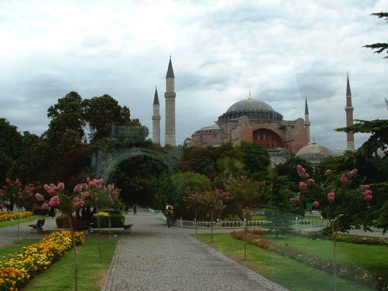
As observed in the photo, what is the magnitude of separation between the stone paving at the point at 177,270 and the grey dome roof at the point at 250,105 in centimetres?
8535

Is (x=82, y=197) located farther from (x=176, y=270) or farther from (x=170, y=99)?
(x=170, y=99)

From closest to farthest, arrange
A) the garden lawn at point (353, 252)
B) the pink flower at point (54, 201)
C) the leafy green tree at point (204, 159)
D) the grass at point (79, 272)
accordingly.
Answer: the pink flower at point (54, 201) < the grass at point (79, 272) < the garden lawn at point (353, 252) < the leafy green tree at point (204, 159)

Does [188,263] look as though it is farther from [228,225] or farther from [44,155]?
[228,225]

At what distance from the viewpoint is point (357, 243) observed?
2047 cm

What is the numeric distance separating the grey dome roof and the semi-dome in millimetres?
17672

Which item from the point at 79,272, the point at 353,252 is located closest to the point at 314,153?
the point at 353,252

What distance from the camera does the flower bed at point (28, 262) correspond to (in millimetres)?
9773

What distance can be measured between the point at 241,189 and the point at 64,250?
6.59 metres

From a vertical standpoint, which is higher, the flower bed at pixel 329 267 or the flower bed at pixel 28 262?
the flower bed at pixel 28 262

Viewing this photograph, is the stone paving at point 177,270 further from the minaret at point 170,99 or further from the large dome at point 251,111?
the large dome at point 251,111

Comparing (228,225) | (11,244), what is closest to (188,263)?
(11,244)

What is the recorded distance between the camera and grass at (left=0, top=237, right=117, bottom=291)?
10.7 meters

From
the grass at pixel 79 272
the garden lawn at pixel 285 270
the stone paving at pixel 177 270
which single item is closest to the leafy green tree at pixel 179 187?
the garden lawn at pixel 285 270

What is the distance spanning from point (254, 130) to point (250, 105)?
8.77 meters
